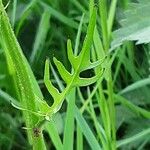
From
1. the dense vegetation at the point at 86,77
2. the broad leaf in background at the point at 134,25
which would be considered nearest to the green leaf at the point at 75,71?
the dense vegetation at the point at 86,77

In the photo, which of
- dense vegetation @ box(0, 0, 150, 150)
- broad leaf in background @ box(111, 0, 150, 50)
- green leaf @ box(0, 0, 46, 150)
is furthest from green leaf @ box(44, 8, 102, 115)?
broad leaf in background @ box(111, 0, 150, 50)

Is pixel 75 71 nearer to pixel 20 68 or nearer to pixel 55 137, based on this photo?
pixel 20 68

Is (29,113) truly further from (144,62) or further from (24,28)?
(24,28)

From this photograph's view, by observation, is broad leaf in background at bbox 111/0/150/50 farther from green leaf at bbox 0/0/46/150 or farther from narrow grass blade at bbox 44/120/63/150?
green leaf at bbox 0/0/46/150

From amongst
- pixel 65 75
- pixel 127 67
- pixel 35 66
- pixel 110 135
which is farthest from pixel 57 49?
pixel 65 75

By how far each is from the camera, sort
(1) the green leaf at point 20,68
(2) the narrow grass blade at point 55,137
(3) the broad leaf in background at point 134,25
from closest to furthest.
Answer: (1) the green leaf at point 20,68, (2) the narrow grass blade at point 55,137, (3) the broad leaf in background at point 134,25

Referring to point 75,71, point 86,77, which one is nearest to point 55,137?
point 75,71

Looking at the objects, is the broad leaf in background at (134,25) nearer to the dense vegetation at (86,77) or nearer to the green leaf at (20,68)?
the dense vegetation at (86,77)
